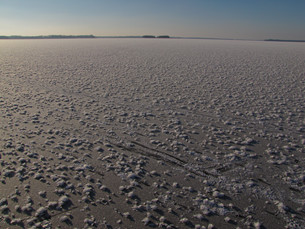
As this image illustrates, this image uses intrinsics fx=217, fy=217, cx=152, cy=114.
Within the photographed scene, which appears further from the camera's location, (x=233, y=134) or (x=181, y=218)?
(x=233, y=134)

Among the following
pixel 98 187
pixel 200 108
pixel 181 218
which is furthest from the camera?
pixel 200 108

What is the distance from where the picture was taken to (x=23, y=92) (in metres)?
8.80

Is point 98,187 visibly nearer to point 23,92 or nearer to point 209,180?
point 209,180

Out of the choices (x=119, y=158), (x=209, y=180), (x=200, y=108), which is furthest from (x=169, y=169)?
(x=200, y=108)

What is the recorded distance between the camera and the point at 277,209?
296 cm

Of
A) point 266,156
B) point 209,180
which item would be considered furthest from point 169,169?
point 266,156

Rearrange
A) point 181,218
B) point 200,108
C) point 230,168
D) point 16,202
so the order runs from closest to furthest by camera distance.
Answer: point 181,218, point 16,202, point 230,168, point 200,108

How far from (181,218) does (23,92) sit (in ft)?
27.9

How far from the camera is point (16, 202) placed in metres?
3.01

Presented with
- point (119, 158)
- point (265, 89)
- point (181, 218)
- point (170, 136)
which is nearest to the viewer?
point (181, 218)

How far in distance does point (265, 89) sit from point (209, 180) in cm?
767

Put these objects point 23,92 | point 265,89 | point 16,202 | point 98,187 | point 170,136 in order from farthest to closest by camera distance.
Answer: point 265,89
point 23,92
point 170,136
point 98,187
point 16,202

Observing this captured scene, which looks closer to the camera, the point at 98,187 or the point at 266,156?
Answer: the point at 98,187

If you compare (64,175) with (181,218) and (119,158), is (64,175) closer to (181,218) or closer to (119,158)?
(119,158)
